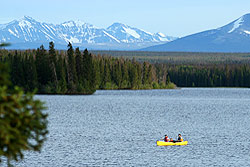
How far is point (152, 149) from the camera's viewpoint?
47.8m

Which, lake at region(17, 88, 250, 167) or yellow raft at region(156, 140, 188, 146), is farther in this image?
yellow raft at region(156, 140, 188, 146)

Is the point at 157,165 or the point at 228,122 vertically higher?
the point at 157,165

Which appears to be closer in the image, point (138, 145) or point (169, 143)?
point (138, 145)

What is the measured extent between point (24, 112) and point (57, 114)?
78.2 meters

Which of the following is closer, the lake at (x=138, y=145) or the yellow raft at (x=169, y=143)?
the lake at (x=138, y=145)

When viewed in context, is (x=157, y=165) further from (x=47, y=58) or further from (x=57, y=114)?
(x=47, y=58)

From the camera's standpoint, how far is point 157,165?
1549 inches

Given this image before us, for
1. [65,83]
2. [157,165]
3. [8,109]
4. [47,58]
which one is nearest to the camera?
[8,109]

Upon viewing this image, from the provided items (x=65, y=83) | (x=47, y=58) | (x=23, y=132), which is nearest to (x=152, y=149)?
(x=23, y=132)

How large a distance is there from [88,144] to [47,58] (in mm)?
107779

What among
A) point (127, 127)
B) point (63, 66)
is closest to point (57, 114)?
point (127, 127)

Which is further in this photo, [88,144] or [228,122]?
[228,122]

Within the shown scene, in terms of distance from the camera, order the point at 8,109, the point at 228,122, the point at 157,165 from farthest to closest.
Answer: the point at 228,122 → the point at 157,165 → the point at 8,109

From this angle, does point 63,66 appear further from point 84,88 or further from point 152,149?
point 152,149
